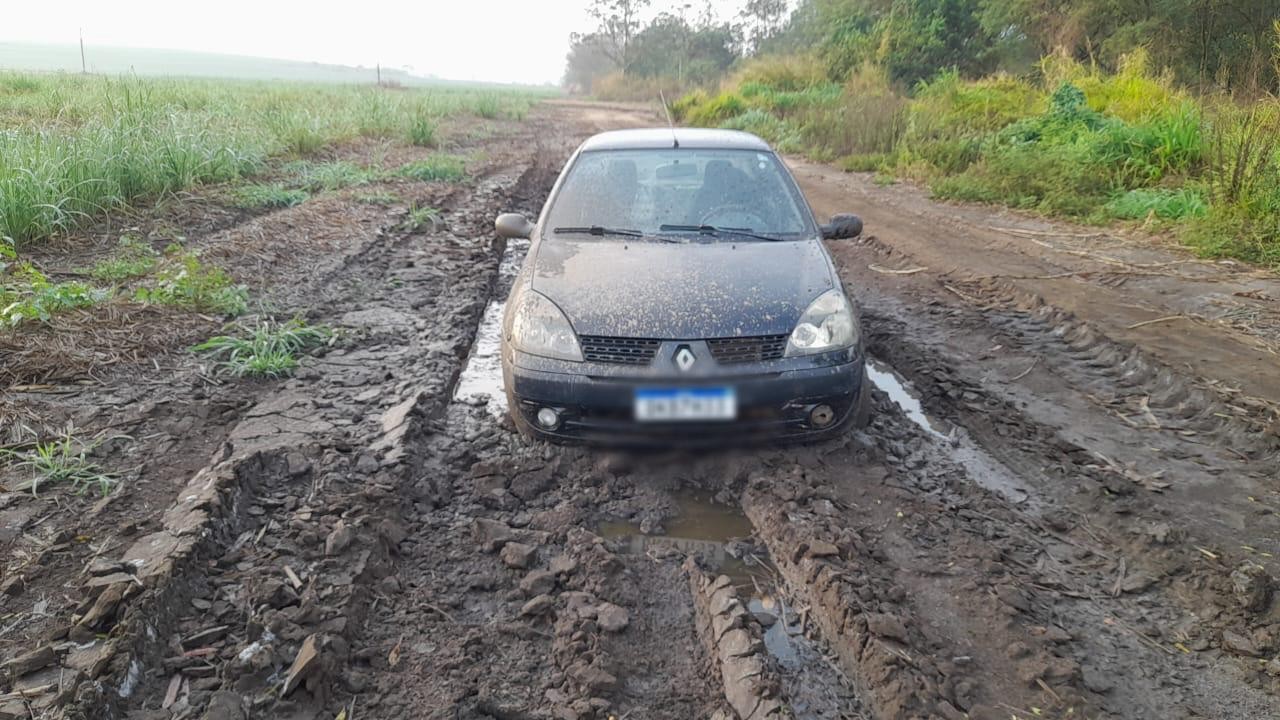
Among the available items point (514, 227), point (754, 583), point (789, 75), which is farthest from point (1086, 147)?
point (789, 75)

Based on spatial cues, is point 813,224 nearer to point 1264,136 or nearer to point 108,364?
point 108,364

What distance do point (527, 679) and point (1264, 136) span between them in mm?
8989

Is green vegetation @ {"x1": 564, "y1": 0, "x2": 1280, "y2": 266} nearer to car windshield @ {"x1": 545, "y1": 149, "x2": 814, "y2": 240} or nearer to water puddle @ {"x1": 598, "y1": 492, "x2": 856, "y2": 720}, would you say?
car windshield @ {"x1": 545, "y1": 149, "x2": 814, "y2": 240}

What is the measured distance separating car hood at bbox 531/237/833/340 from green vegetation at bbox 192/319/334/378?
1.85 metres

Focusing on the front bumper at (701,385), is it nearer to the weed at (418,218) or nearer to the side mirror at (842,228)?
the side mirror at (842,228)

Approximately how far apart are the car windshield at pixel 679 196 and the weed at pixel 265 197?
5501 millimetres

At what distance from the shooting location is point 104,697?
2.04m

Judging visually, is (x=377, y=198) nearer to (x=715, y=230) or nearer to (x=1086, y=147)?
(x=715, y=230)

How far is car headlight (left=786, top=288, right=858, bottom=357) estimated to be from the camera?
3394mm

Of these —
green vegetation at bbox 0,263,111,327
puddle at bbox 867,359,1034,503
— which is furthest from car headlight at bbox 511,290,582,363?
green vegetation at bbox 0,263,111,327

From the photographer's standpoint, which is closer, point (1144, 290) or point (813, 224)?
point (813, 224)

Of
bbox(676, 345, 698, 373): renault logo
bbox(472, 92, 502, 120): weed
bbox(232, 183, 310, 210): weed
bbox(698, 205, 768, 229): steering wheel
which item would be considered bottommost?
bbox(676, 345, 698, 373): renault logo

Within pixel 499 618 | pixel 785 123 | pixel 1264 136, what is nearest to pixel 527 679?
pixel 499 618

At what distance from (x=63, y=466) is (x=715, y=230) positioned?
131 inches
